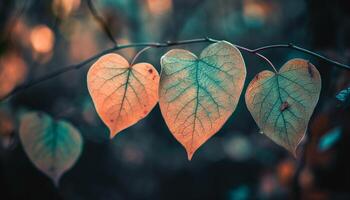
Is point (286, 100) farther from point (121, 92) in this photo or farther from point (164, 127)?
point (164, 127)

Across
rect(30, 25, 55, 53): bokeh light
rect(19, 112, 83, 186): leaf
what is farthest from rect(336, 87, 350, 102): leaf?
rect(30, 25, 55, 53): bokeh light

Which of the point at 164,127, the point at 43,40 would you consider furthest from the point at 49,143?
the point at 164,127

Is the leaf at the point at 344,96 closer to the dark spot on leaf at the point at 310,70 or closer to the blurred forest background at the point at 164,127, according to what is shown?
the dark spot on leaf at the point at 310,70

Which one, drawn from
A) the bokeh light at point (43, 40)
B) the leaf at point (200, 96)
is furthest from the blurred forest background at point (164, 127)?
the leaf at point (200, 96)

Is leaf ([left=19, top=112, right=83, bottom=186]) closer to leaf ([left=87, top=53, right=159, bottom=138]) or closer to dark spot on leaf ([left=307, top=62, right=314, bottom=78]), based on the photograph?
leaf ([left=87, top=53, right=159, bottom=138])

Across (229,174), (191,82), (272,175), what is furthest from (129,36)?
(191,82)
